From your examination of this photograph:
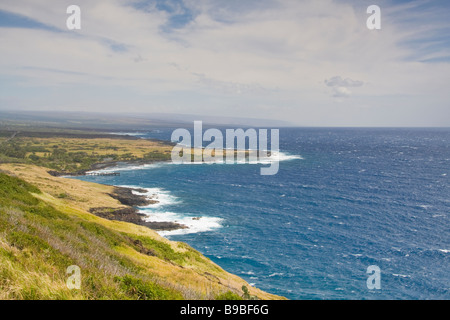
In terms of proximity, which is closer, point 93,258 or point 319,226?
point 93,258

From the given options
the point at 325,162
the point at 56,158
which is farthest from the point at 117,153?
the point at 325,162

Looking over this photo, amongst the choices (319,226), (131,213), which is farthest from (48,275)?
(319,226)

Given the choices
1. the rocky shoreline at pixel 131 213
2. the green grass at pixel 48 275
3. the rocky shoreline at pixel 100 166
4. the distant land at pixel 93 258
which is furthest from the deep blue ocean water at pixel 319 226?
the green grass at pixel 48 275

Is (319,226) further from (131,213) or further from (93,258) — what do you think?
(93,258)

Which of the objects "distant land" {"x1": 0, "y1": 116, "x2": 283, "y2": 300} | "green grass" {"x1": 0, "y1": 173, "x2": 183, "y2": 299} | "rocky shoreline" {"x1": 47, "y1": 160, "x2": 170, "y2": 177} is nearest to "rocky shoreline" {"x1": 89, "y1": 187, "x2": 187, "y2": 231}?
"distant land" {"x1": 0, "y1": 116, "x2": 283, "y2": 300}

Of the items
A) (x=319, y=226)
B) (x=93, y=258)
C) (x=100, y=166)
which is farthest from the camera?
(x=100, y=166)

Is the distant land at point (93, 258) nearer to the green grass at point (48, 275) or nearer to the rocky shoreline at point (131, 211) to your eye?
the green grass at point (48, 275)
